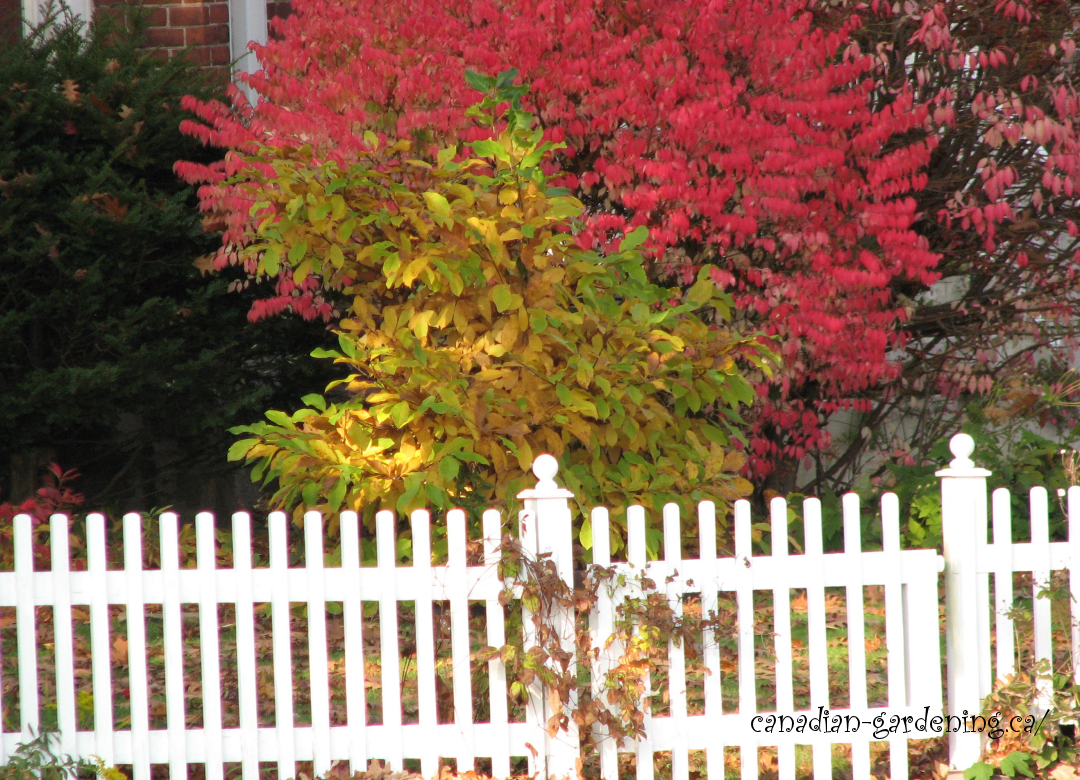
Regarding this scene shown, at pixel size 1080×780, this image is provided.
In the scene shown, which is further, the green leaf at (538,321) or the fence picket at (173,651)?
the green leaf at (538,321)

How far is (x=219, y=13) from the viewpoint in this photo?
6.69m

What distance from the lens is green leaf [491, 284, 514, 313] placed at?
352cm

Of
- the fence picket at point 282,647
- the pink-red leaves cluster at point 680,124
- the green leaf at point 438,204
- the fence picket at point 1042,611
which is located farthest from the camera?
the pink-red leaves cluster at point 680,124

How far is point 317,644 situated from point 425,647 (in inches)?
12.5

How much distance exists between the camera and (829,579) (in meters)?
2.96

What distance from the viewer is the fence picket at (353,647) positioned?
2.88 meters

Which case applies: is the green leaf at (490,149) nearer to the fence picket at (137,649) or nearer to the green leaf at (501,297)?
the green leaf at (501,297)

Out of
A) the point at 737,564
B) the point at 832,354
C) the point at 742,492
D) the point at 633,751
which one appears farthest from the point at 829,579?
the point at 832,354

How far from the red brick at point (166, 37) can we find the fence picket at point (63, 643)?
15.9 ft

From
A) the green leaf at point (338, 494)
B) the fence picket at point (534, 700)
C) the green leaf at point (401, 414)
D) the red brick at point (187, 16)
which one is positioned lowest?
the fence picket at point (534, 700)

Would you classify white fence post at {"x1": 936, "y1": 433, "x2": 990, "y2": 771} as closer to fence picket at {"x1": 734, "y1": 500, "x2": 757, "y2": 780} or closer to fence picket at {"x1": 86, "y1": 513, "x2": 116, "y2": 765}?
fence picket at {"x1": 734, "y1": 500, "x2": 757, "y2": 780}

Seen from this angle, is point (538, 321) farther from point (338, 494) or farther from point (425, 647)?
point (425, 647)

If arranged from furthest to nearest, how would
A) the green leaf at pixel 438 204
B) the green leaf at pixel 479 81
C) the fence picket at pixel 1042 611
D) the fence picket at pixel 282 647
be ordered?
1. the green leaf at pixel 479 81
2. the green leaf at pixel 438 204
3. the fence picket at pixel 1042 611
4. the fence picket at pixel 282 647

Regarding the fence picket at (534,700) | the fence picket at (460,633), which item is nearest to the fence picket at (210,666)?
the fence picket at (460,633)
